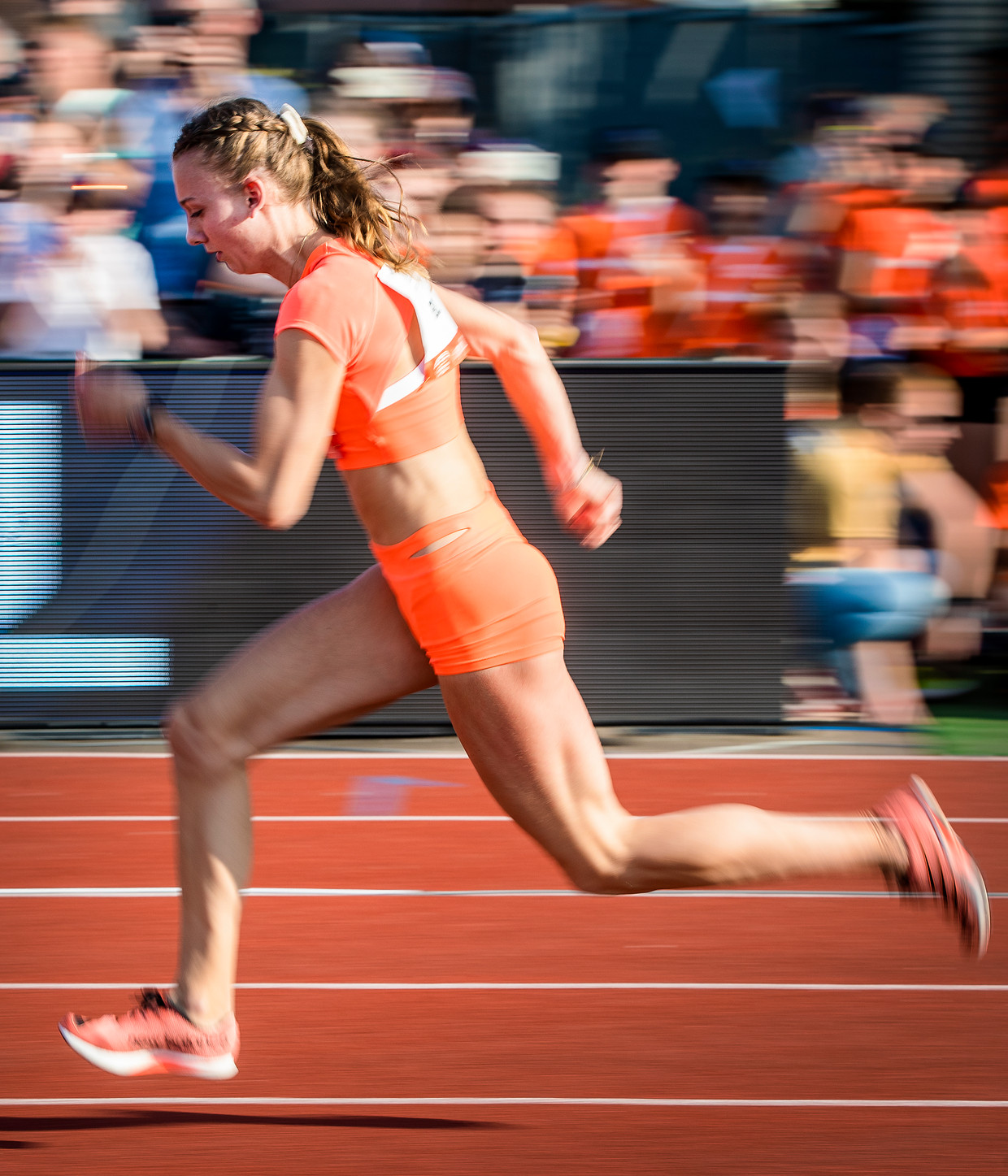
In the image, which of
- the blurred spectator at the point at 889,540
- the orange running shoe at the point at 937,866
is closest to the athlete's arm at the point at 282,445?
the orange running shoe at the point at 937,866

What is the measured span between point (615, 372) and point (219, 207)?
3906 mm

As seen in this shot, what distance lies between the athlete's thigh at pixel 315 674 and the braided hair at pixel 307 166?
0.67 meters

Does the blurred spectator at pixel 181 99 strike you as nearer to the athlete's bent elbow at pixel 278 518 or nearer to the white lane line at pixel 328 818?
the white lane line at pixel 328 818

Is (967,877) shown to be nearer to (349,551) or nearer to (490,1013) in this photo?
(490,1013)

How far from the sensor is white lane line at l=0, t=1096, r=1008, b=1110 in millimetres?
3324

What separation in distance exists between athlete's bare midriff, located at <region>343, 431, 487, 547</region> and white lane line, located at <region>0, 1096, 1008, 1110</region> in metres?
1.18

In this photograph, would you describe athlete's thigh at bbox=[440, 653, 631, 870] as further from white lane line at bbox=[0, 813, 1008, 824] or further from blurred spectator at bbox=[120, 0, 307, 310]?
blurred spectator at bbox=[120, 0, 307, 310]

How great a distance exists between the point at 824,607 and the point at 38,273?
374cm

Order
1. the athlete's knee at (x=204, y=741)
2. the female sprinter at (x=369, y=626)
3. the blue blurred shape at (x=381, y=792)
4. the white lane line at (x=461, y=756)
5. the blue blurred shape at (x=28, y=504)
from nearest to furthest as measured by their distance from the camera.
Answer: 1. the female sprinter at (x=369, y=626)
2. the athlete's knee at (x=204, y=741)
3. the blue blurred shape at (x=381, y=792)
4. the white lane line at (x=461, y=756)
5. the blue blurred shape at (x=28, y=504)

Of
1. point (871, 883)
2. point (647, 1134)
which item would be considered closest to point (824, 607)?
point (871, 883)

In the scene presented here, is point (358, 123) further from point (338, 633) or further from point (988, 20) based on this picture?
point (338, 633)

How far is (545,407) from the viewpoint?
3385 millimetres

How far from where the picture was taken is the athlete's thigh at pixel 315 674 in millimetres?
3086

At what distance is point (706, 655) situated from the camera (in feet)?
22.4
